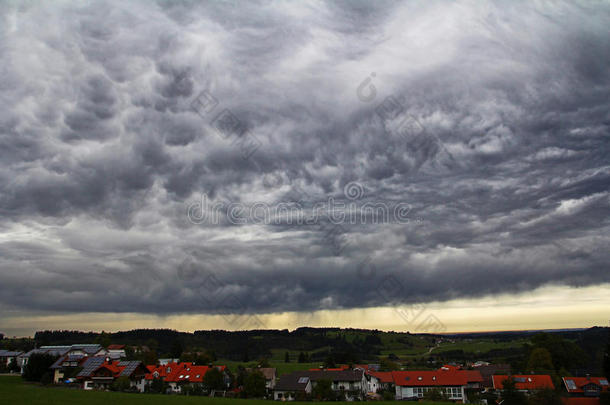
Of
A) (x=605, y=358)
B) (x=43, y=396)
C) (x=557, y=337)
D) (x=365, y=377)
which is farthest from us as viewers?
(x=557, y=337)

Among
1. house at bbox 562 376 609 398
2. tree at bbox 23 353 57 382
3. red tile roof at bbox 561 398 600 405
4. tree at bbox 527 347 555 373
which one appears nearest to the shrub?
tree at bbox 23 353 57 382

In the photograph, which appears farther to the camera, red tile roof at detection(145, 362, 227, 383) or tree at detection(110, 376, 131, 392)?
red tile roof at detection(145, 362, 227, 383)

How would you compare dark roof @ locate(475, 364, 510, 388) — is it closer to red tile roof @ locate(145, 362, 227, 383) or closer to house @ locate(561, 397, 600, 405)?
house @ locate(561, 397, 600, 405)

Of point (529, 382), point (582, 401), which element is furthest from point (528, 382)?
point (582, 401)

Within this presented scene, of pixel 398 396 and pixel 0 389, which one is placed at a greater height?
pixel 0 389

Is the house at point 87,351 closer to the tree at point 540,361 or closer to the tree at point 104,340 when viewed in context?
the tree at point 104,340

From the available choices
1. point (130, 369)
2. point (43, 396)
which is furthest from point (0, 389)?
point (130, 369)

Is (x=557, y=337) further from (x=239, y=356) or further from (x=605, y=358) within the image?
(x=239, y=356)
